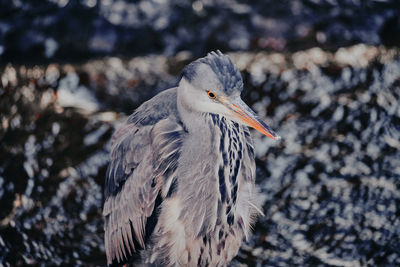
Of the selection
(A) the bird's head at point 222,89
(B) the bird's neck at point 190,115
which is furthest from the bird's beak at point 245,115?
(B) the bird's neck at point 190,115

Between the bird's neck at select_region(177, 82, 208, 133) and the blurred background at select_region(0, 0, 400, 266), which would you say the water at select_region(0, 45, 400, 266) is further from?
the bird's neck at select_region(177, 82, 208, 133)

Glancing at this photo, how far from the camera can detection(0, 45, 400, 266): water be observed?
90.4 inches

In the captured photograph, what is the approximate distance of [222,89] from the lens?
156cm

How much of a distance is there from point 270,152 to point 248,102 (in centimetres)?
34

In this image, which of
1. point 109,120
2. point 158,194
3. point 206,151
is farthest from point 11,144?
point 206,151

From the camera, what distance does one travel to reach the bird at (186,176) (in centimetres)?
161

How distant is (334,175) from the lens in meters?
2.62

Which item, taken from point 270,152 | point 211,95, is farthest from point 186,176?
point 270,152

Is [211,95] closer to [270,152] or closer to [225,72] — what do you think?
[225,72]

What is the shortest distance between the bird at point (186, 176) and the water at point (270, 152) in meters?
0.41

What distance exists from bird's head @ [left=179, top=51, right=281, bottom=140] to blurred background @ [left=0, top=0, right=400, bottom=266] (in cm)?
89

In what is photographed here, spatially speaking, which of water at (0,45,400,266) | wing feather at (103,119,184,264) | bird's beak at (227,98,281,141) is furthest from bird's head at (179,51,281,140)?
water at (0,45,400,266)

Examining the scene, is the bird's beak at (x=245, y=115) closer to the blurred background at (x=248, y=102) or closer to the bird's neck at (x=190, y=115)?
the bird's neck at (x=190, y=115)

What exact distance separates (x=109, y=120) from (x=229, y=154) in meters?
1.25
